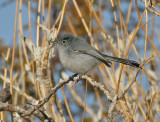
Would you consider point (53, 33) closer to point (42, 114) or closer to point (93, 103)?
point (42, 114)

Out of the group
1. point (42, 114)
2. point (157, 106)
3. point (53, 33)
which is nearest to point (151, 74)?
point (157, 106)

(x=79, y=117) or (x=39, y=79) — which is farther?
(x=79, y=117)

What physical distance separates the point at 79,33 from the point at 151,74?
56.8 inches

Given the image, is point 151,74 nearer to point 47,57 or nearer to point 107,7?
point 107,7

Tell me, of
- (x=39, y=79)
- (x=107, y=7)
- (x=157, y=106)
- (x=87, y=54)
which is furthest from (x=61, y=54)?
(x=107, y=7)

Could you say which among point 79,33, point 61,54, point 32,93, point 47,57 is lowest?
point 47,57

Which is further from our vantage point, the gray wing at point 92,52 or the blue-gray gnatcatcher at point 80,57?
the blue-gray gnatcatcher at point 80,57

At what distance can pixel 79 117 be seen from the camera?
371 centimetres

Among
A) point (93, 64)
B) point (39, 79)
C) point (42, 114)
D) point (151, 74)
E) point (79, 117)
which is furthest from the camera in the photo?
point (79, 117)

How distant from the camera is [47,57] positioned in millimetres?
2176

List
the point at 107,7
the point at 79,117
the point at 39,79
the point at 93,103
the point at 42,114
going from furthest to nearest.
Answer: the point at 107,7, the point at 93,103, the point at 79,117, the point at 39,79, the point at 42,114

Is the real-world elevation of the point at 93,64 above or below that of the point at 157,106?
above

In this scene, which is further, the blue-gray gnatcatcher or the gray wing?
the blue-gray gnatcatcher

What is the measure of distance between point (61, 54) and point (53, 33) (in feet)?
1.05
